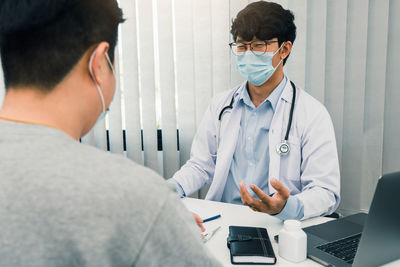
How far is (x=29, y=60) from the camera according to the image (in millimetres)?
568

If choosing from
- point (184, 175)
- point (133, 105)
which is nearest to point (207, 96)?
point (133, 105)

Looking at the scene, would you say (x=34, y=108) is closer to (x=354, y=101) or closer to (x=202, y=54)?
(x=202, y=54)

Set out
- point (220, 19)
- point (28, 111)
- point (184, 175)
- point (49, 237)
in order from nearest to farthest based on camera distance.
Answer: point (49, 237), point (28, 111), point (184, 175), point (220, 19)

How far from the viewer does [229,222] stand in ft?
3.81

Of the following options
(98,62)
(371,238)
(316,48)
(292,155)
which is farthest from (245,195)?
(316,48)

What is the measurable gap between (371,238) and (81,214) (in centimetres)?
68

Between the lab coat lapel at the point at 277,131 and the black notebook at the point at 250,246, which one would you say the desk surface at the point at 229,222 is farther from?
the lab coat lapel at the point at 277,131

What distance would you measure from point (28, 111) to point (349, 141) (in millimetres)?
2031

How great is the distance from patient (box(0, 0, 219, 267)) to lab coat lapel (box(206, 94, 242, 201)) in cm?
104

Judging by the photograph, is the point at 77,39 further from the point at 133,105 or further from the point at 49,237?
the point at 133,105

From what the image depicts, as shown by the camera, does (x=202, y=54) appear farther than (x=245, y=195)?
Yes

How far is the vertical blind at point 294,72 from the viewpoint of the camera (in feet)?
6.74

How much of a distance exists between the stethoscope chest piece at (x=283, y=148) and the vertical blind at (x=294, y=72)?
789mm

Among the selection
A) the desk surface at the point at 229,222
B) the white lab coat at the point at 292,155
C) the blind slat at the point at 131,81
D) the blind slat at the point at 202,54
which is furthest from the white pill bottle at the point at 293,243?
the blind slat at the point at 131,81
